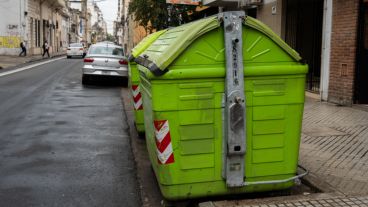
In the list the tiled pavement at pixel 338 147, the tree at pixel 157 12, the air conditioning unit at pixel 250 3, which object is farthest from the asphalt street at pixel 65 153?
the tree at pixel 157 12

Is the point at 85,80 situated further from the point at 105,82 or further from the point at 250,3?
the point at 250,3

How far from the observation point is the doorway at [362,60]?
1100cm

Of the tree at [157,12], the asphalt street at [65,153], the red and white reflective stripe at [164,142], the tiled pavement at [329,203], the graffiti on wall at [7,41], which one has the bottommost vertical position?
the asphalt street at [65,153]

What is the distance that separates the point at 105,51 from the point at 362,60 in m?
9.98

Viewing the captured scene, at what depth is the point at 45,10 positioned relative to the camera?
186ft

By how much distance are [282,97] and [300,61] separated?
0.43m

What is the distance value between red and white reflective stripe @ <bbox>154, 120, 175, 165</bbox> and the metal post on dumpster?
585mm

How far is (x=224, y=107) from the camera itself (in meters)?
4.75

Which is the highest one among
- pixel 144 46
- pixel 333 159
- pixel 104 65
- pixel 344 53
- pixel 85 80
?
pixel 144 46

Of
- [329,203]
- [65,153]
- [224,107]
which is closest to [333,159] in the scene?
[329,203]

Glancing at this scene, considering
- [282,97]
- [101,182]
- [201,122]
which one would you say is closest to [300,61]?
[282,97]

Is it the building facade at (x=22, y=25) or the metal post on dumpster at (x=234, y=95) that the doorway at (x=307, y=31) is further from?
the building facade at (x=22, y=25)

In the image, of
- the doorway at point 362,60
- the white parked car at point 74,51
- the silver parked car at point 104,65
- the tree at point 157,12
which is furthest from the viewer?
the white parked car at point 74,51

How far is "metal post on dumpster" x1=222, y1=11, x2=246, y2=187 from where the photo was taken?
468 cm
